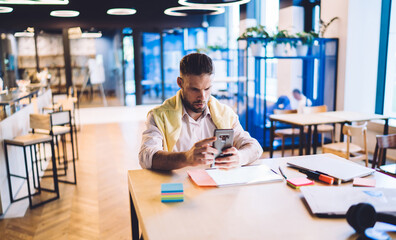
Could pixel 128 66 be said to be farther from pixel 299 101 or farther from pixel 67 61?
pixel 299 101

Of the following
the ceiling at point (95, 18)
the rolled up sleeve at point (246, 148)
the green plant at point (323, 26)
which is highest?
the ceiling at point (95, 18)

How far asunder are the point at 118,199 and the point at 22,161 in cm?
162

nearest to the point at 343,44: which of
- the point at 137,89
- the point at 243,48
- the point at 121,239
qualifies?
the point at 243,48

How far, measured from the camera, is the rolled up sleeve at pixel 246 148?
5.94ft

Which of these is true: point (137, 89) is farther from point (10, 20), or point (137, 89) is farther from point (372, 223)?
point (372, 223)

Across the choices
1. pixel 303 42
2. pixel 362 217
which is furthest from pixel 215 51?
pixel 362 217

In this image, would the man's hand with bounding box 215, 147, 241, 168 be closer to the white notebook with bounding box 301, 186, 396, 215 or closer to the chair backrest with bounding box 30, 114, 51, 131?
the white notebook with bounding box 301, 186, 396, 215

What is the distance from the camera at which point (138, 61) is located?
37.9 feet

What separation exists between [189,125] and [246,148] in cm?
40

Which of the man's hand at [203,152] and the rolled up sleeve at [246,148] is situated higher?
the man's hand at [203,152]

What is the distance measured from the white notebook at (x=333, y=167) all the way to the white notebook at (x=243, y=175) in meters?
0.20

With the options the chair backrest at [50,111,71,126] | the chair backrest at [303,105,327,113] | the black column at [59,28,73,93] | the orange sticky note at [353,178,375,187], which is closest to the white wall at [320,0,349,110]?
the chair backrest at [303,105,327,113]

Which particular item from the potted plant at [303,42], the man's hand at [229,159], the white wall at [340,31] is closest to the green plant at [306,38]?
the potted plant at [303,42]

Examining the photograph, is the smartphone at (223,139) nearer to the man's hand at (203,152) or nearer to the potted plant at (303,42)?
the man's hand at (203,152)
